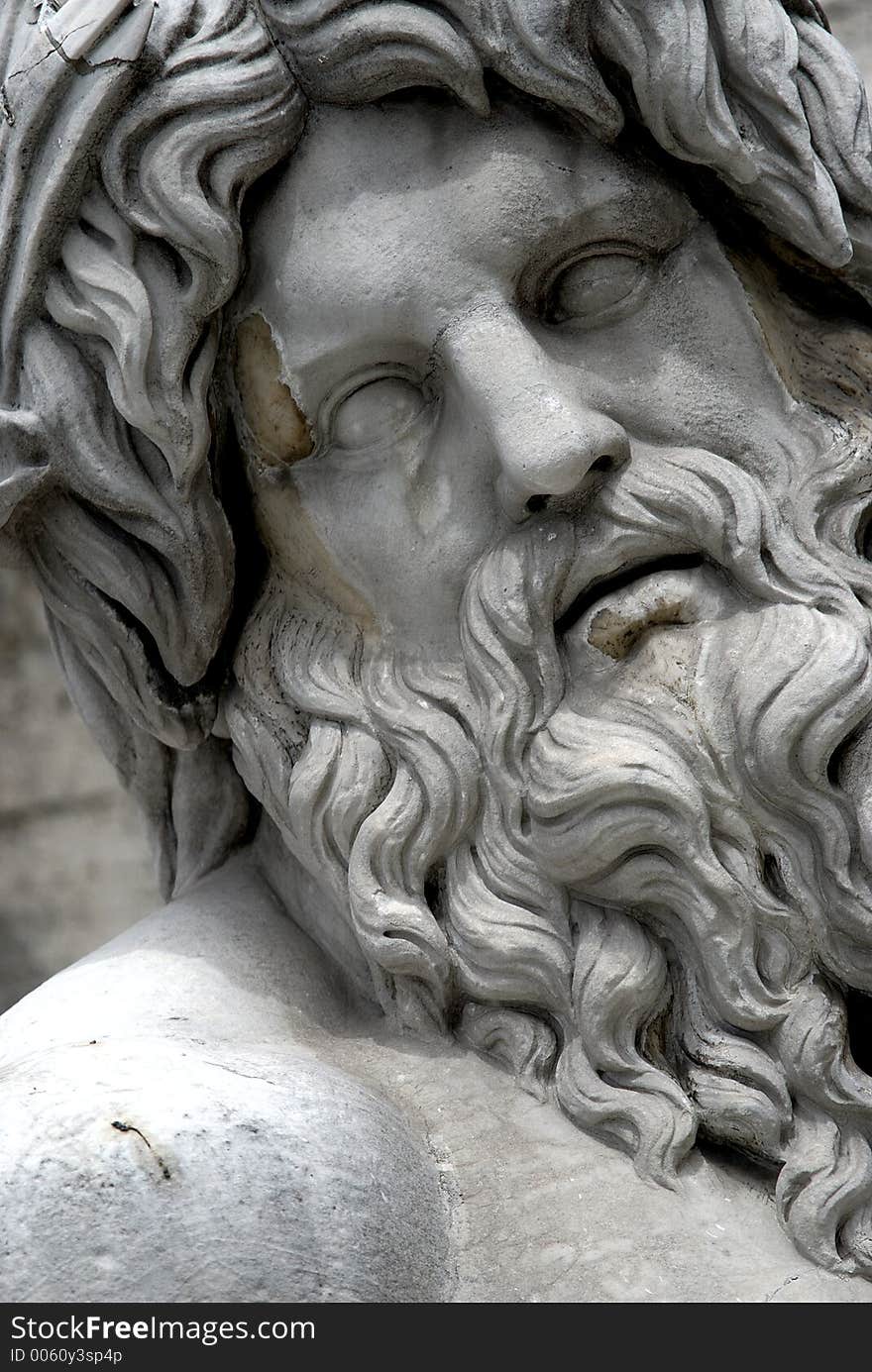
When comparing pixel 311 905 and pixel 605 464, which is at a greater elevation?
pixel 605 464

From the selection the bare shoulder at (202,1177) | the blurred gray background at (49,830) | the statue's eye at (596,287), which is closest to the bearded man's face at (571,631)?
the statue's eye at (596,287)

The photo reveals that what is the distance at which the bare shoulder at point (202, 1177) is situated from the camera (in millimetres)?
1660

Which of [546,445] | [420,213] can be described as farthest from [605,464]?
[420,213]

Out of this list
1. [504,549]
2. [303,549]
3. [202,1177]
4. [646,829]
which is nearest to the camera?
[202,1177]

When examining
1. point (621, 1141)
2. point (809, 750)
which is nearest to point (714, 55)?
point (809, 750)

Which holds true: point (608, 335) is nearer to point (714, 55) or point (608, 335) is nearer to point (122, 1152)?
point (714, 55)

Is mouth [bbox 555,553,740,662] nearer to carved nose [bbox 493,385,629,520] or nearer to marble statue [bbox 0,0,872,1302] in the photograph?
marble statue [bbox 0,0,872,1302]

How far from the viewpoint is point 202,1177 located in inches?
67.0

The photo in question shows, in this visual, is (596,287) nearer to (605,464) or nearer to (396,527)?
(605,464)

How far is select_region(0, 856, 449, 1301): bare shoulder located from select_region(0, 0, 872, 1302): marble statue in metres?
0.01

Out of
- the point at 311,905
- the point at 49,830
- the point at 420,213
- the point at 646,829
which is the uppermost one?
the point at 420,213

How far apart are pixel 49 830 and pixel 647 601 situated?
77.1 inches

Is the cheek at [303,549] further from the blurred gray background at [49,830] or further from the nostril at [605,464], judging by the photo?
the blurred gray background at [49,830]

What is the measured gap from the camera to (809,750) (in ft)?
6.11
